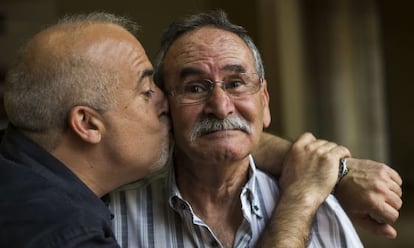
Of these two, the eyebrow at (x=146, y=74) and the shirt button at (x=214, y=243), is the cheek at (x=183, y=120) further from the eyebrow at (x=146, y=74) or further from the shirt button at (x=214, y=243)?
the shirt button at (x=214, y=243)

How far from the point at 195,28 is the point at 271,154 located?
1.41 feet

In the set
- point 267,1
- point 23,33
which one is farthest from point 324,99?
point 23,33

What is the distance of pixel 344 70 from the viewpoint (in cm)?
652

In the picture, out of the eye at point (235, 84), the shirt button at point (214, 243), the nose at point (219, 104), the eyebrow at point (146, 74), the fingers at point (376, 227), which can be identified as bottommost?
the fingers at point (376, 227)

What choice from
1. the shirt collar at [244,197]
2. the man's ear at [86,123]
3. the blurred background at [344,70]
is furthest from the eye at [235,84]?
the blurred background at [344,70]

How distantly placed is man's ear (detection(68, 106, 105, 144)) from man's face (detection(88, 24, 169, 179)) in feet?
0.07

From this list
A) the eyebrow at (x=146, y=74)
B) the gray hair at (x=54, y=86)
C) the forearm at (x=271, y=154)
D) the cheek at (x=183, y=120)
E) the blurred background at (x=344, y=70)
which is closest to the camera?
the gray hair at (x=54, y=86)

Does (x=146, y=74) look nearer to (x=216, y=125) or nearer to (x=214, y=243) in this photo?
(x=216, y=125)

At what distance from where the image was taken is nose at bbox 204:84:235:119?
1.54 meters

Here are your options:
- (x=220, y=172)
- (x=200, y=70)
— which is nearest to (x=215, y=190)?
(x=220, y=172)

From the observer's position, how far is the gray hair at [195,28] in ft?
5.46

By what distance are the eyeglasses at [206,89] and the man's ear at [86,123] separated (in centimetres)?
28

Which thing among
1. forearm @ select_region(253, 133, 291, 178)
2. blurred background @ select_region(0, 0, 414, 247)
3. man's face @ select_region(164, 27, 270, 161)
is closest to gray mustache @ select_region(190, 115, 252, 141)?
man's face @ select_region(164, 27, 270, 161)

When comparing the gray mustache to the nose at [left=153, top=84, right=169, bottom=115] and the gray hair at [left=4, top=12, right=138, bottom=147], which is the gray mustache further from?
the gray hair at [left=4, top=12, right=138, bottom=147]
